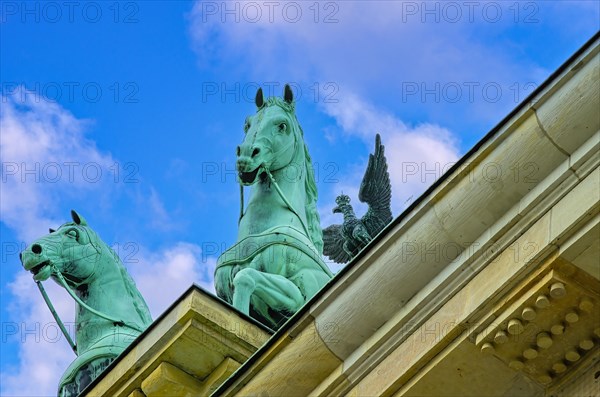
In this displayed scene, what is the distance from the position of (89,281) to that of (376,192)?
9.74 feet

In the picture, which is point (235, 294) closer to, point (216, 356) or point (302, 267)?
point (302, 267)

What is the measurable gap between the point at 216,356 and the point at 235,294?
8.89ft

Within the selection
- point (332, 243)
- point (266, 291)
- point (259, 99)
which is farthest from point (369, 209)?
point (266, 291)

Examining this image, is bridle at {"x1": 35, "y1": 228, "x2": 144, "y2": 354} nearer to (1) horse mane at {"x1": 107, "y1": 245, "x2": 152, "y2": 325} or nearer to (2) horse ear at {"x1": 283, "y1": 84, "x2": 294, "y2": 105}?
(1) horse mane at {"x1": 107, "y1": 245, "x2": 152, "y2": 325}

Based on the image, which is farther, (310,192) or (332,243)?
(332,243)

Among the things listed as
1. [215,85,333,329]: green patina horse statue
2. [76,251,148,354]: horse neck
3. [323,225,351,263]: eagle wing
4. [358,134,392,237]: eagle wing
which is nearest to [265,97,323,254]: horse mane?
[215,85,333,329]: green patina horse statue

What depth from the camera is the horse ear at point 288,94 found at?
22.2 metres

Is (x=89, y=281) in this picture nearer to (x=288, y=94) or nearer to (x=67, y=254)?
(x=67, y=254)

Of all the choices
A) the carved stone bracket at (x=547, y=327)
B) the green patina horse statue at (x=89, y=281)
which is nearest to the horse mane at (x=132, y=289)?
the green patina horse statue at (x=89, y=281)

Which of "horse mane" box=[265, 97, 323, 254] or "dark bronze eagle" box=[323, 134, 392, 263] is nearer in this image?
"dark bronze eagle" box=[323, 134, 392, 263]

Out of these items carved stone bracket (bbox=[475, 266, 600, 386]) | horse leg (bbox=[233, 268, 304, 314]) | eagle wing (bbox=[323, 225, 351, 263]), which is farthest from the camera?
eagle wing (bbox=[323, 225, 351, 263])

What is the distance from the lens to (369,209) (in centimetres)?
2141

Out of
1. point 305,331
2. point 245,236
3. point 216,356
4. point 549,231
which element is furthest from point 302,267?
point 549,231

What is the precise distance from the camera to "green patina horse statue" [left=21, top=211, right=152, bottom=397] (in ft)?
67.7
